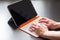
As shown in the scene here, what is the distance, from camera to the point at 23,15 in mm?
1084

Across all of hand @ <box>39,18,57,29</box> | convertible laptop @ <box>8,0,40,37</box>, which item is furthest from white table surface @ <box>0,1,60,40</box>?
hand @ <box>39,18,57,29</box>

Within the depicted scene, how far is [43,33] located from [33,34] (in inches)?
2.8

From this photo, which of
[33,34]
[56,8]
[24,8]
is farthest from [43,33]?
[56,8]

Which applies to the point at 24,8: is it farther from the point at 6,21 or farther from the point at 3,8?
the point at 3,8

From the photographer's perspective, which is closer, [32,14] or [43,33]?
[43,33]

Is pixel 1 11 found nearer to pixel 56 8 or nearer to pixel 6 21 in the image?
pixel 6 21

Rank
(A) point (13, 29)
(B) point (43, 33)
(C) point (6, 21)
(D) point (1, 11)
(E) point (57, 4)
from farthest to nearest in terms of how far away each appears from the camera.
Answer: (E) point (57, 4), (D) point (1, 11), (C) point (6, 21), (A) point (13, 29), (B) point (43, 33)

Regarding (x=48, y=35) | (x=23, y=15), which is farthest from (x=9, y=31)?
(x=48, y=35)

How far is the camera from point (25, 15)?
109cm

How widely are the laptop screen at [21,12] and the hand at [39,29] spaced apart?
0.11 metres

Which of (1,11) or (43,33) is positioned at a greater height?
(1,11)

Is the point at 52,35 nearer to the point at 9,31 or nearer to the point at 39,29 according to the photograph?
the point at 39,29

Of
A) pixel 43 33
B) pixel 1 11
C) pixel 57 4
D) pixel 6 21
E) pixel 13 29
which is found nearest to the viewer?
pixel 43 33

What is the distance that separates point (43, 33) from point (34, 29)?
79 mm
